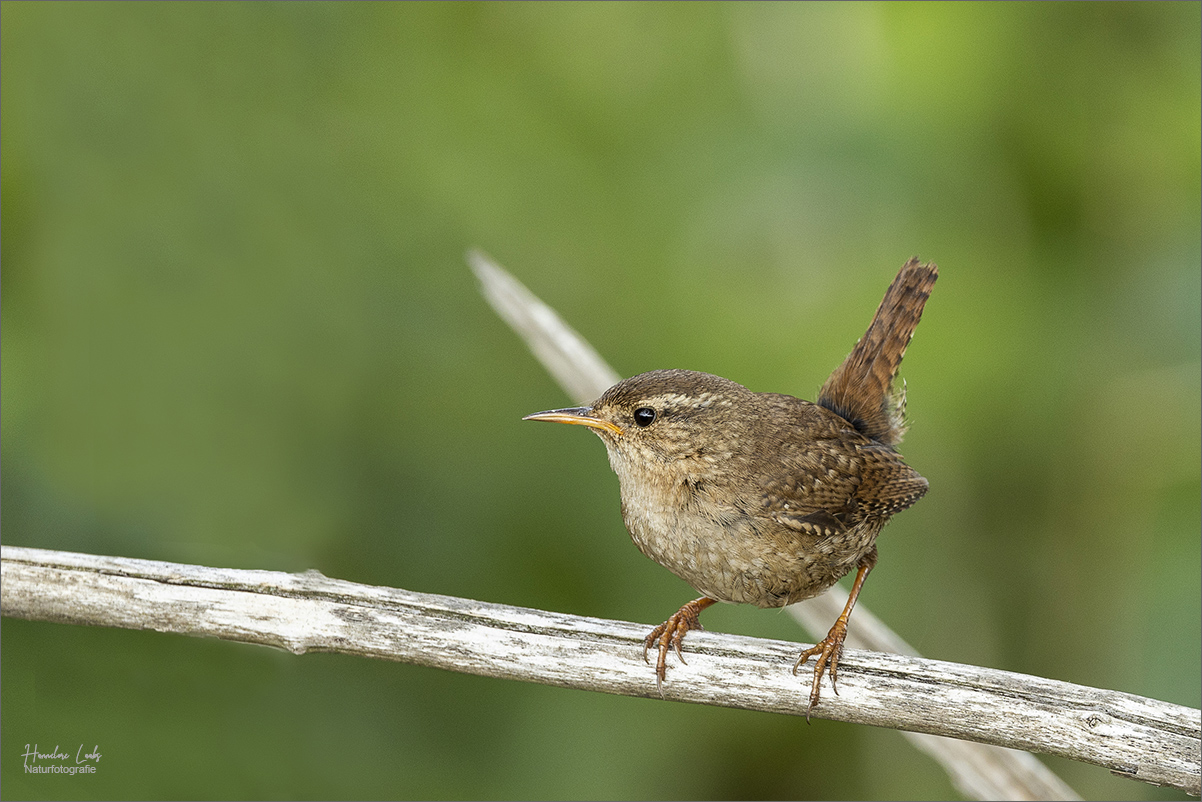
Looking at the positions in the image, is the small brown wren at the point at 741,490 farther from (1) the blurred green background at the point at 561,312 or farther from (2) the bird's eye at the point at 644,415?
(1) the blurred green background at the point at 561,312

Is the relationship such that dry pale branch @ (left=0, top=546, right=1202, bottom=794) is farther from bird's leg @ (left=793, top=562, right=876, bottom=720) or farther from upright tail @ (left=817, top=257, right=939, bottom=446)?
upright tail @ (left=817, top=257, right=939, bottom=446)

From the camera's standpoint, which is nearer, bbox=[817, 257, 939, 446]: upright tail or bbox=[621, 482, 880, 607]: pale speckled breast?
bbox=[621, 482, 880, 607]: pale speckled breast

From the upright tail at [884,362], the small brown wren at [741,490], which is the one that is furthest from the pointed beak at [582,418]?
the upright tail at [884,362]

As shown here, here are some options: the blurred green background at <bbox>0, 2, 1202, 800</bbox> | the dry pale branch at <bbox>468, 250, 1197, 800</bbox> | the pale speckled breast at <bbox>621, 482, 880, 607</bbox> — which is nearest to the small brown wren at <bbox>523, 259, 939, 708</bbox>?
the pale speckled breast at <bbox>621, 482, 880, 607</bbox>

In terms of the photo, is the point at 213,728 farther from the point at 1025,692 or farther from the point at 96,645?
the point at 1025,692
